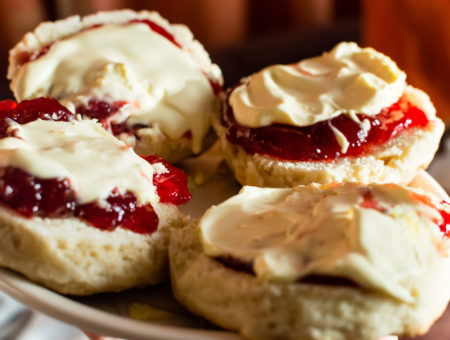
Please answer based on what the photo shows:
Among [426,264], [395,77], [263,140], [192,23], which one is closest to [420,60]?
[192,23]

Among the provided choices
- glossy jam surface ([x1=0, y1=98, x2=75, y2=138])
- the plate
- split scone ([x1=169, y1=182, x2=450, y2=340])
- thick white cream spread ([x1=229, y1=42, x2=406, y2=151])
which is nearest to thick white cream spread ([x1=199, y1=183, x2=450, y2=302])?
split scone ([x1=169, y1=182, x2=450, y2=340])

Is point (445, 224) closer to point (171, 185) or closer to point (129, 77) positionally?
point (171, 185)

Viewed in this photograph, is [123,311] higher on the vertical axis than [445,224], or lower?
lower

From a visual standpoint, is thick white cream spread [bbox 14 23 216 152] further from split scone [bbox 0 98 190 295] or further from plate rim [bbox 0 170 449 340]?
plate rim [bbox 0 170 449 340]

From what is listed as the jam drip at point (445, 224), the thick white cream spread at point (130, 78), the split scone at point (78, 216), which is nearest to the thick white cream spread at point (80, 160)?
the split scone at point (78, 216)

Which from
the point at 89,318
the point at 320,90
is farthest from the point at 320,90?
the point at 89,318

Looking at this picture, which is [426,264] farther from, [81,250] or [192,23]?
[192,23]

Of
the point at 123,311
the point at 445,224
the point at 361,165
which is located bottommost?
the point at 123,311
